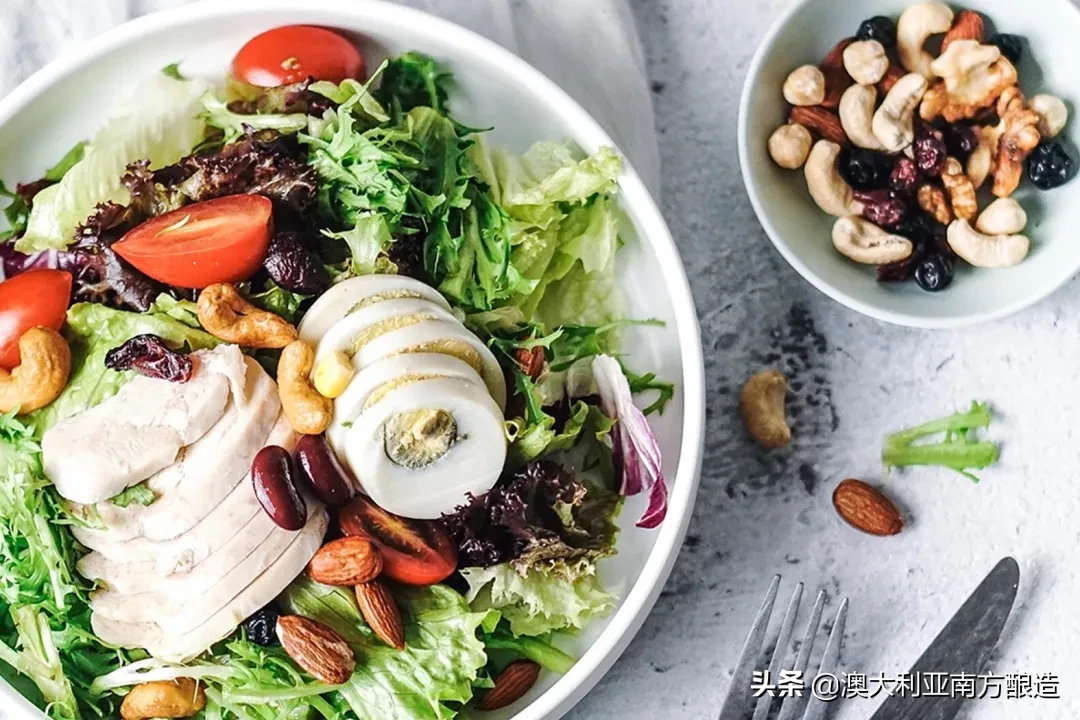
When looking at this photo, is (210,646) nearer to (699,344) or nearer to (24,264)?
(24,264)

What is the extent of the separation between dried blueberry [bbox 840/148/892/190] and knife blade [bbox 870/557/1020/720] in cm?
55

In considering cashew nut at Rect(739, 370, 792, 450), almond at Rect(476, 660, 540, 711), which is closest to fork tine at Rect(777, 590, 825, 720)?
cashew nut at Rect(739, 370, 792, 450)

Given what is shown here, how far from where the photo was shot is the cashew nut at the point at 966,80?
60.8 inches

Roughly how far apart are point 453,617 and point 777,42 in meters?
0.85

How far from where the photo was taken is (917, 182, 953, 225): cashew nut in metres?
1.60

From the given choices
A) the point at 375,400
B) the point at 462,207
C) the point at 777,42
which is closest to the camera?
the point at 375,400

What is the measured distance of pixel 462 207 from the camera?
1.43 metres

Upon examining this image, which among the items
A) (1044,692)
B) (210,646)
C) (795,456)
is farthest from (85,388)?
(1044,692)

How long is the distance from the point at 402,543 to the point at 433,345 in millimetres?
246

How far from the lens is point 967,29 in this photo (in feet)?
5.13

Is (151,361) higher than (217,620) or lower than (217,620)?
higher

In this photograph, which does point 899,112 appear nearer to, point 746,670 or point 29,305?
point 746,670

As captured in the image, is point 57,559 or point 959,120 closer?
point 57,559

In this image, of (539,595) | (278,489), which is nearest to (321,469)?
(278,489)
